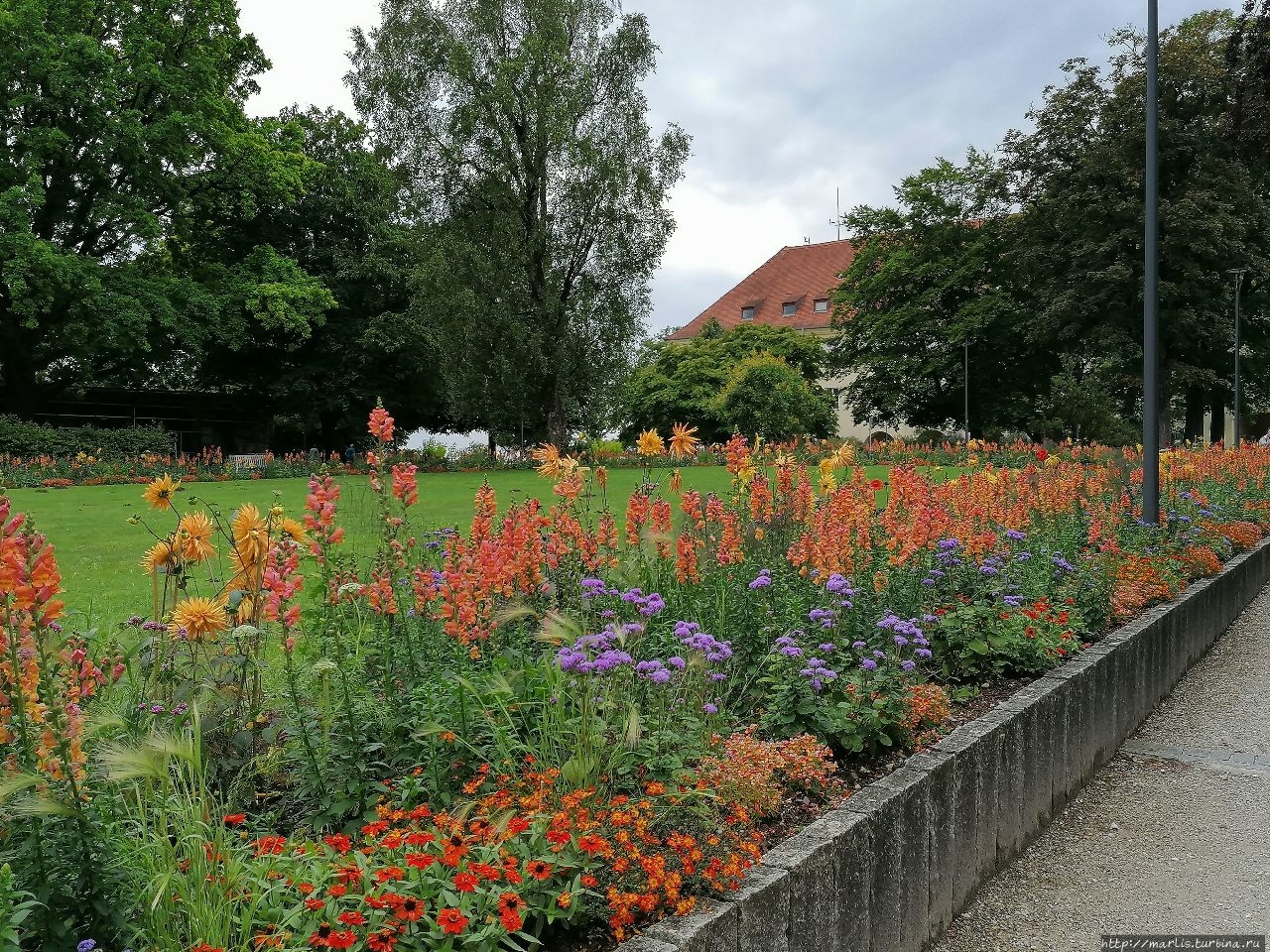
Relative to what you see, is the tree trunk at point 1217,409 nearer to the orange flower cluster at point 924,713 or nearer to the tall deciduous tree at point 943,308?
the tall deciduous tree at point 943,308

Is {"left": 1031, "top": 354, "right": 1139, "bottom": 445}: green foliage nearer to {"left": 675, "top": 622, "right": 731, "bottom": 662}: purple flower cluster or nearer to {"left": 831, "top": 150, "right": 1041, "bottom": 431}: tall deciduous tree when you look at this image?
{"left": 831, "top": 150, "right": 1041, "bottom": 431}: tall deciduous tree

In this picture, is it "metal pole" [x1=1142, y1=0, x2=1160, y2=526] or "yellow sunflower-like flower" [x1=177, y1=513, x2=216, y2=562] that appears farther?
"metal pole" [x1=1142, y1=0, x2=1160, y2=526]

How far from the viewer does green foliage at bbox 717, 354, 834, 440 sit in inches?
1190

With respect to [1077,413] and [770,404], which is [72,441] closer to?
[770,404]

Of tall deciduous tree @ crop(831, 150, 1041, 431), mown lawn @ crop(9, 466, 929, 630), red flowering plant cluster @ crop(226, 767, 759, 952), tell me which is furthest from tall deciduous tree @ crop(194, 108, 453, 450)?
red flowering plant cluster @ crop(226, 767, 759, 952)

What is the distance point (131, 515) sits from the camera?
6.05 meters

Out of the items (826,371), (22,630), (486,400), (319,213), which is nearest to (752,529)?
(22,630)

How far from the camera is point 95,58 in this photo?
24.4 meters

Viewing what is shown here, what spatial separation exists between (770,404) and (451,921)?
2897cm

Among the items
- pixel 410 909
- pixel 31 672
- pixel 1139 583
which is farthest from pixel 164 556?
pixel 1139 583

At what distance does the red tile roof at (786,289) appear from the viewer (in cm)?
6134

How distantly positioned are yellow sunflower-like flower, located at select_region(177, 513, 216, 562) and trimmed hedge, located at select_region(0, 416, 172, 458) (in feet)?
73.0

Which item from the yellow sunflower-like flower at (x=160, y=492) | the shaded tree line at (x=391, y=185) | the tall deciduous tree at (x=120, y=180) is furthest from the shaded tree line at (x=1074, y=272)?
the yellow sunflower-like flower at (x=160, y=492)

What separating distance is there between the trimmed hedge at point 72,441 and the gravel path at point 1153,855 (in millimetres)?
23372
